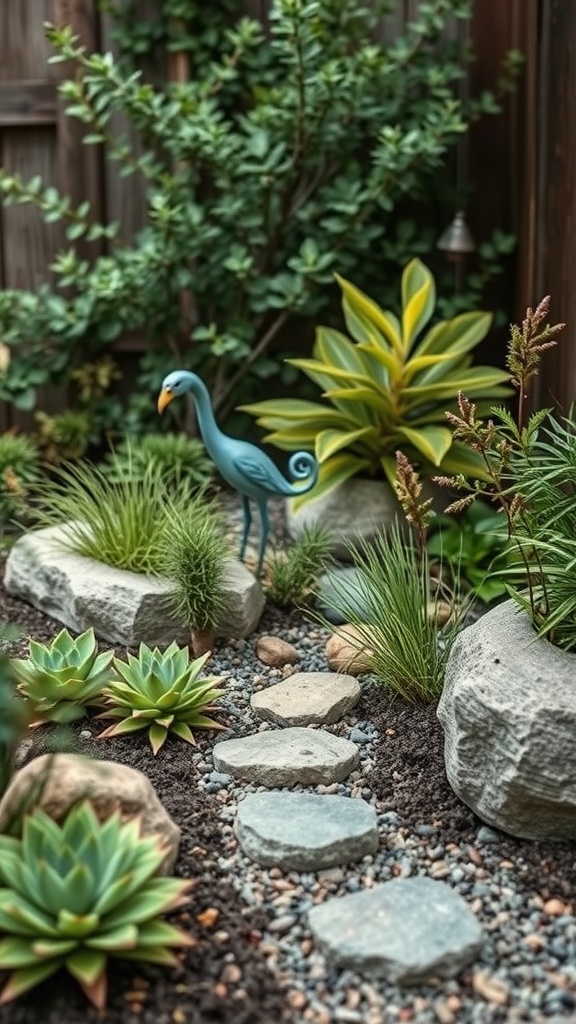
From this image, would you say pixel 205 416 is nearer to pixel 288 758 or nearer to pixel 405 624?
pixel 405 624

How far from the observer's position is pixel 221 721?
3455 mm

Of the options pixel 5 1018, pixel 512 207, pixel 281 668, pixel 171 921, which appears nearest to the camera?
pixel 5 1018

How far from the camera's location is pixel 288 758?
10.3ft

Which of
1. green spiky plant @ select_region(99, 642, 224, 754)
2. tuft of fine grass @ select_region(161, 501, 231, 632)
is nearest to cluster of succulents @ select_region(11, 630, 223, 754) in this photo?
green spiky plant @ select_region(99, 642, 224, 754)

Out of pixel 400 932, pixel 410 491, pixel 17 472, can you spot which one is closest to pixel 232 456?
pixel 410 491

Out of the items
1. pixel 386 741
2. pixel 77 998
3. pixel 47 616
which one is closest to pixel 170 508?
pixel 47 616

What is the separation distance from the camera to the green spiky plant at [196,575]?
3.69 metres

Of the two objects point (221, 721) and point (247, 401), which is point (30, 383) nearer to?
point (247, 401)

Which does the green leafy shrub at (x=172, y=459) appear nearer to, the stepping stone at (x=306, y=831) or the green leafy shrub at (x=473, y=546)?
the green leafy shrub at (x=473, y=546)

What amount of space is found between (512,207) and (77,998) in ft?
12.7

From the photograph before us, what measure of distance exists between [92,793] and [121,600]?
126 centimetres

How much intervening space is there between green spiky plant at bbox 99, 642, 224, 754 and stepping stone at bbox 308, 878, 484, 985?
84 cm

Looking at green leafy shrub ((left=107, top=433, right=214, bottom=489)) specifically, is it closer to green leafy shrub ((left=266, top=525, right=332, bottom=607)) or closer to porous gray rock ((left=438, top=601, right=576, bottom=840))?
green leafy shrub ((left=266, top=525, right=332, bottom=607))

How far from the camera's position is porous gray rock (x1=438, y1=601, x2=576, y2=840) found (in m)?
2.75
